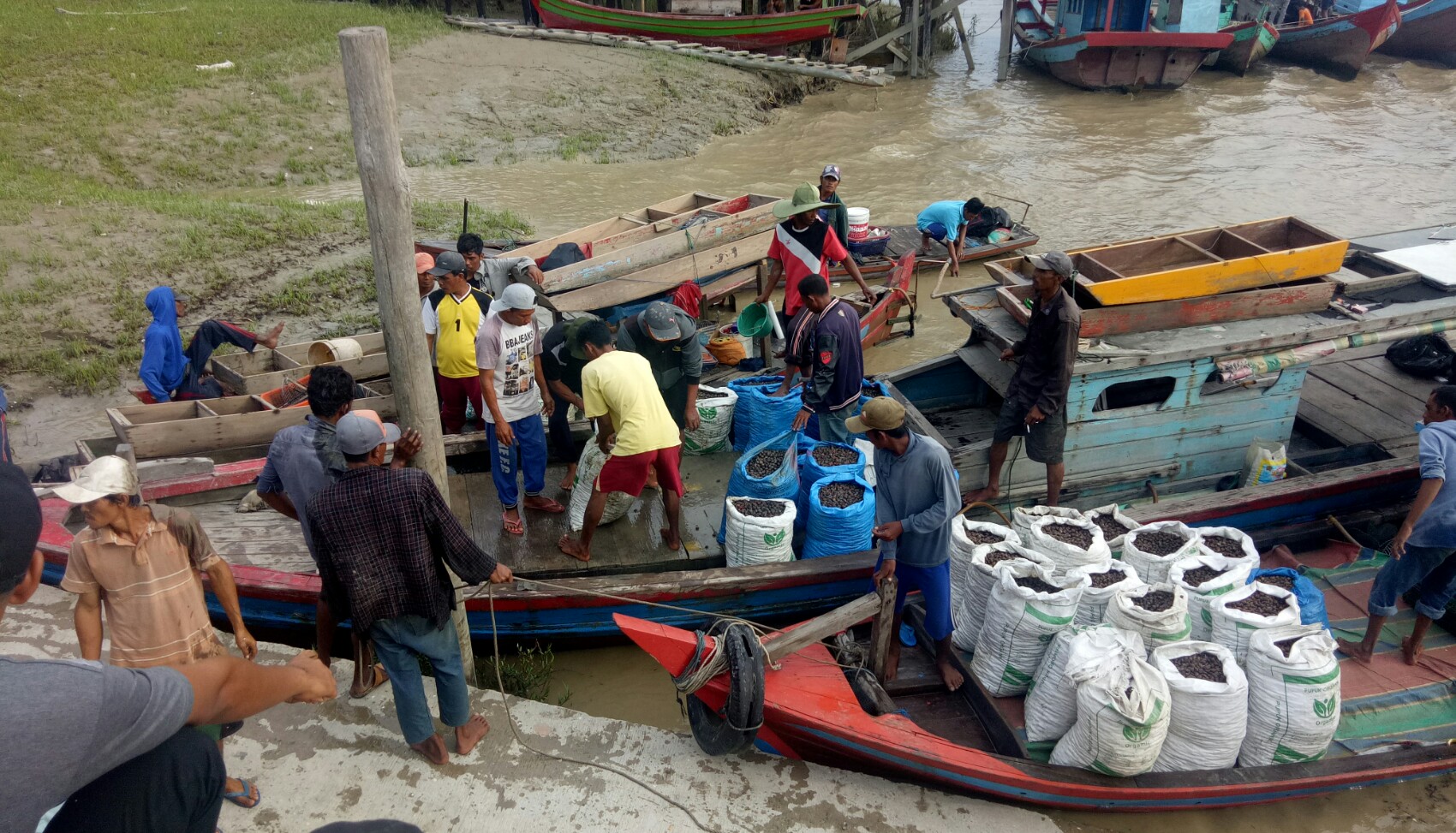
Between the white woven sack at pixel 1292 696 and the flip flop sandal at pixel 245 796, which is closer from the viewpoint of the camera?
the flip flop sandal at pixel 245 796

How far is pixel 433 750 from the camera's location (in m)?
4.20

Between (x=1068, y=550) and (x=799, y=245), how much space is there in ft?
11.8

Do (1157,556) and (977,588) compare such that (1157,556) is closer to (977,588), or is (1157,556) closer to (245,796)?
(977,588)

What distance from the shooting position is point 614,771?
13.9 feet

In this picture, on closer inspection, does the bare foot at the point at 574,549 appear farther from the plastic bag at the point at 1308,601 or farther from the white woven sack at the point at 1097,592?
the plastic bag at the point at 1308,601

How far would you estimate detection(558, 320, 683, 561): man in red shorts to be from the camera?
4.97m

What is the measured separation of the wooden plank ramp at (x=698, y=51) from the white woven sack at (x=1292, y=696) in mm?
18998

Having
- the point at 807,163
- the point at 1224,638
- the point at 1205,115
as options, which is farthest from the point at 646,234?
the point at 1205,115

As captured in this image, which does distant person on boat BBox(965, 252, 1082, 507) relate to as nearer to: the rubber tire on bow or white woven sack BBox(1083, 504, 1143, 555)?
white woven sack BBox(1083, 504, 1143, 555)

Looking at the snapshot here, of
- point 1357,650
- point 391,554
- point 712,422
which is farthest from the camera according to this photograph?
point 712,422

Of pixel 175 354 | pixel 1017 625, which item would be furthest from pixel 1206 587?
pixel 175 354

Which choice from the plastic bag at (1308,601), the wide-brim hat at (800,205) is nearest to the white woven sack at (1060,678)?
the plastic bag at (1308,601)

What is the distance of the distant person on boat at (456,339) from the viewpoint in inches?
238

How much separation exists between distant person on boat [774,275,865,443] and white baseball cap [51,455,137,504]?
3649mm
